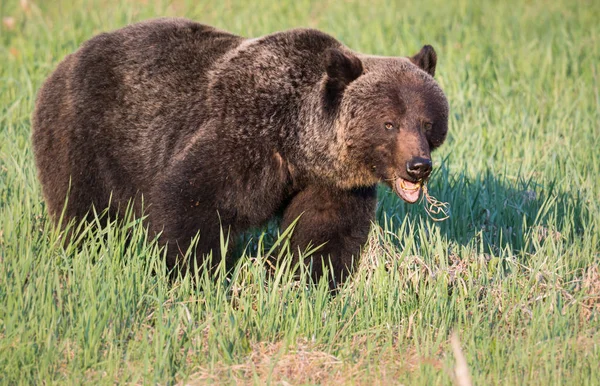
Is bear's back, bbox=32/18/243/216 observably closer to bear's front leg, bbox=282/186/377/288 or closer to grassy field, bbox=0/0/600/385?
grassy field, bbox=0/0/600/385

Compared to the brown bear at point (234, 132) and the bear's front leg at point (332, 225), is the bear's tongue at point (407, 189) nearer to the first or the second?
the brown bear at point (234, 132)

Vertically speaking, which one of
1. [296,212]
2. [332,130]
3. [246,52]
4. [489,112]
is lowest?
[489,112]

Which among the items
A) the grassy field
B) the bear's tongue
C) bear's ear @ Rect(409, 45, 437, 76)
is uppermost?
bear's ear @ Rect(409, 45, 437, 76)

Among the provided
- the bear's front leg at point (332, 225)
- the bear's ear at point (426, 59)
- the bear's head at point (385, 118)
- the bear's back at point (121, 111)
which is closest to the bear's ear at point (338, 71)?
the bear's head at point (385, 118)

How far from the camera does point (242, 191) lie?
5.27 m

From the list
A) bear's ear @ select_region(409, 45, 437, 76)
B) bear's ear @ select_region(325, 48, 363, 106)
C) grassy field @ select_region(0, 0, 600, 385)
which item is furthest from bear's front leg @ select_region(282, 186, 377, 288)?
bear's ear @ select_region(409, 45, 437, 76)

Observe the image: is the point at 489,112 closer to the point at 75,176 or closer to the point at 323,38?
the point at 323,38

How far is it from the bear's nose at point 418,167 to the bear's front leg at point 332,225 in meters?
0.73

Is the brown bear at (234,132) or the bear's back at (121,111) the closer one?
the brown bear at (234,132)

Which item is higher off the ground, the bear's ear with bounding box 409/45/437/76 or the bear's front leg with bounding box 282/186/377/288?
the bear's ear with bounding box 409/45/437/76

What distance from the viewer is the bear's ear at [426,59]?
562 centimetres

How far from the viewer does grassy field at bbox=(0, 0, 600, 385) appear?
434 cm

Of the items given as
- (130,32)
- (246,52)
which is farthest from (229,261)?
(130,32)

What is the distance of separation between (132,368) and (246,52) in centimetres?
240
